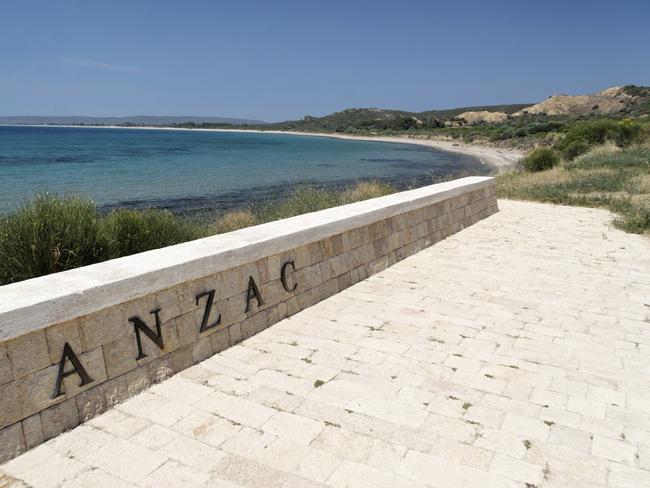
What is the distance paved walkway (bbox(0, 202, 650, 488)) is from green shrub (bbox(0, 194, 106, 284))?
2.34 m

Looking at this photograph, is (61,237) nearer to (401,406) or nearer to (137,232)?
(137,232)

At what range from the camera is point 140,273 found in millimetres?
3594

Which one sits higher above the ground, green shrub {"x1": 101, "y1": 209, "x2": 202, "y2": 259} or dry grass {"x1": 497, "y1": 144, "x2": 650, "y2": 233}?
green shrub {"x1": 101, "y1": 209, "x2": 202, "y2": 259}

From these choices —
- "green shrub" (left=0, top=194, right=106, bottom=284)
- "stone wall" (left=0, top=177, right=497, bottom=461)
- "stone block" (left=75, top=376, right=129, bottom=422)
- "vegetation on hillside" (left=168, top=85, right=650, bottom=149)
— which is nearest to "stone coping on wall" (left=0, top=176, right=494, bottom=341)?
"stone wall" (left=0, top=177, right=497, bottom=461)

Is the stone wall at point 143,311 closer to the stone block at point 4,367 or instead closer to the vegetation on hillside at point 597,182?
the stone block at point 4,367

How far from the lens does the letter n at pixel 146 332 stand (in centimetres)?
359

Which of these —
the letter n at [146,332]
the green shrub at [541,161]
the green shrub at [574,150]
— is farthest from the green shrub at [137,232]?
the green shrub at [574,150]

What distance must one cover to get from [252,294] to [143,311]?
1.23 m

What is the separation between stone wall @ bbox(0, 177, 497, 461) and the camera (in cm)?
295

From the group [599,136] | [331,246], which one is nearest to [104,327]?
[331,246]

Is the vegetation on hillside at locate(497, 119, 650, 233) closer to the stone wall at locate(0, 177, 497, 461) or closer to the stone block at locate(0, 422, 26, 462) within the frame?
the stone wall at locate(0, 177, 497, 461)

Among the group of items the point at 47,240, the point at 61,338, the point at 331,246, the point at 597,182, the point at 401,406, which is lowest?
the point at 401,406

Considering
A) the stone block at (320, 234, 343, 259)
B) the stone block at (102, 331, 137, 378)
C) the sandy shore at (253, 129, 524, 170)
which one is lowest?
the sandy shore at (253, 129, 524, 170)

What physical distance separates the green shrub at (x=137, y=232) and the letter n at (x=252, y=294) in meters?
2.31
